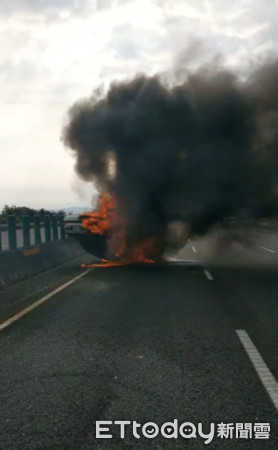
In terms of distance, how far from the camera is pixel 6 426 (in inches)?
161

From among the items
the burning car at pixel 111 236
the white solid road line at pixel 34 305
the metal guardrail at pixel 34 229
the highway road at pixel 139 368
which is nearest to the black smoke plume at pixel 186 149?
the burning car at pixel 111 236

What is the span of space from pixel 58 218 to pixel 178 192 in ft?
19.5

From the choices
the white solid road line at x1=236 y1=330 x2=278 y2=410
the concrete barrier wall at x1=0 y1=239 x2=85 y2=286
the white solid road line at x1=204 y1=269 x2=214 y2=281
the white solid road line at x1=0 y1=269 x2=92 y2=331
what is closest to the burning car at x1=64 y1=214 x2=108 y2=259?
the concrete barrier wall at x1=0 y1=239 x2=85 y2=286

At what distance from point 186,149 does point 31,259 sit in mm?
6793

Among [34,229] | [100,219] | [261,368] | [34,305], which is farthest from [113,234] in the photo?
[261,368]

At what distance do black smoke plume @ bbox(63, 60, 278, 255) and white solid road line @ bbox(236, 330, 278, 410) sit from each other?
10.7 meters

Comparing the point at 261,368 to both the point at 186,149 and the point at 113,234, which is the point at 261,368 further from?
the point at 186,149

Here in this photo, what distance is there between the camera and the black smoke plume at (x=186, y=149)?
1833 centimetres

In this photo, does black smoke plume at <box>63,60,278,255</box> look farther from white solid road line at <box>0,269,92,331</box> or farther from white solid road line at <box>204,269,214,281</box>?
white solid road line at <box>0,269,92,331</box>

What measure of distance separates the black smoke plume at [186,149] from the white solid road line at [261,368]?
10.7m

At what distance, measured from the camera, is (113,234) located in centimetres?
1686

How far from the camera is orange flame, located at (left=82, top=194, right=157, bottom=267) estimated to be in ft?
55.5

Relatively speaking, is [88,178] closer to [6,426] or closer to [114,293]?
[114,293]

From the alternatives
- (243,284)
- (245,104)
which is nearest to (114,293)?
(243,284)
